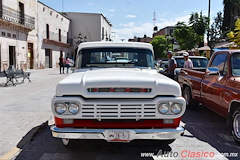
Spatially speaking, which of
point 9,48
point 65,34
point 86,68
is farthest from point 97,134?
point 65,34

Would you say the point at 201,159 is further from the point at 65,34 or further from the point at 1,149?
the point at 65,34

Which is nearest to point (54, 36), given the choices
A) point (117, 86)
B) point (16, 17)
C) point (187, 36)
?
point (16, 17)

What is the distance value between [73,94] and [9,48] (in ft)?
77.8

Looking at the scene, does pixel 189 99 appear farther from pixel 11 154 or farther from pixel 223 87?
pixel 11 154

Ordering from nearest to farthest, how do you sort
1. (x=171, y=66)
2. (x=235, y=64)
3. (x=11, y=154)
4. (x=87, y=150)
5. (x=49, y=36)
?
(x=11, y=154) → (x=87, y=150) → (x=235, y=64) → (x=171, y=66) → (x=49, y=36)

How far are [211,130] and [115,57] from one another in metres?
2.87

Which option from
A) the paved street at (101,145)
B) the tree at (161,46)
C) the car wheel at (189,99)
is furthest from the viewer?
the tree at (161,46)

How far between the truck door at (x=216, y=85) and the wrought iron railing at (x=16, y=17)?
21.1m

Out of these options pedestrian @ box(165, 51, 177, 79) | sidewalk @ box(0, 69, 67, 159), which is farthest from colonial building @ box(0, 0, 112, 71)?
pedestrian @ box(165, 51, 177, 79)

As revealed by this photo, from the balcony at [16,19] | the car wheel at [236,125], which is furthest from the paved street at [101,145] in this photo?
the balcony at [16,19]

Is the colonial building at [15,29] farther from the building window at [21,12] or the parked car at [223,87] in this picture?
the parked car at [223,87]

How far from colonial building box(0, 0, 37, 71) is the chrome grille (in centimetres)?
2106

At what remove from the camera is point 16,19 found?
24.4 meters

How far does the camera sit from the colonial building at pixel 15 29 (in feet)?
72.6
